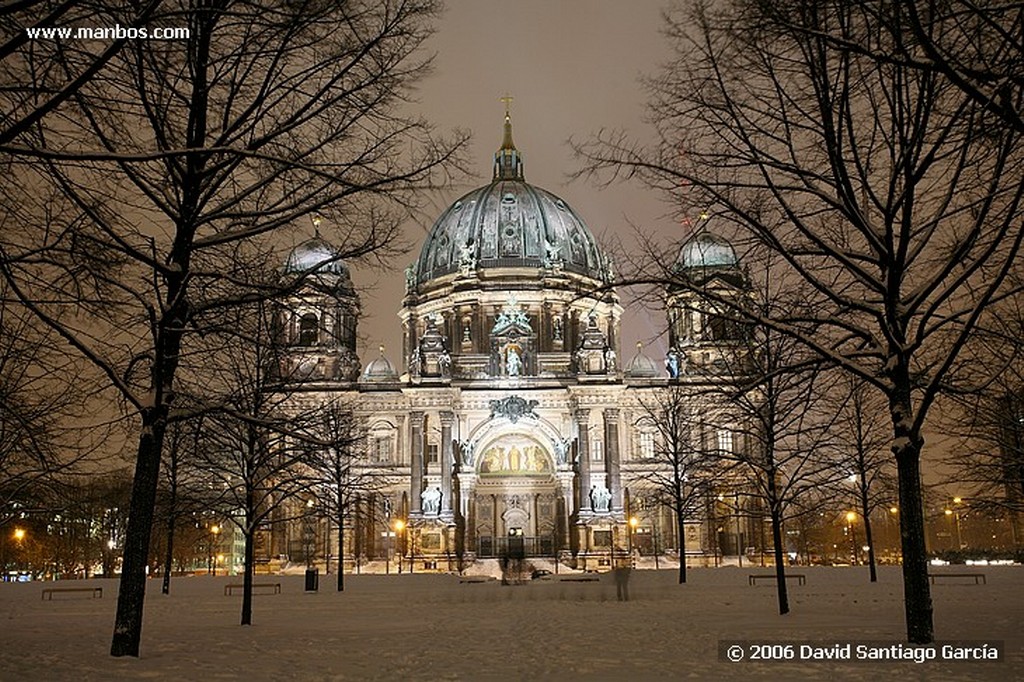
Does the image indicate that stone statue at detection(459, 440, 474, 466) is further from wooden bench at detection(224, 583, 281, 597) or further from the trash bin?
the trash bin

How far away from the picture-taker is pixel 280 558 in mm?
71062

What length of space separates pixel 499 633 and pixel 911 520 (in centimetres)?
811

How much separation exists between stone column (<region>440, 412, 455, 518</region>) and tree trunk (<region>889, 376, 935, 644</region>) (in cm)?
5761

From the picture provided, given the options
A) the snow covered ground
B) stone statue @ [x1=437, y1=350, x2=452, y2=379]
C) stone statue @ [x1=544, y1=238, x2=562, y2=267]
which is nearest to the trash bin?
the snow covered ground

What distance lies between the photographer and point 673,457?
51.3 metres

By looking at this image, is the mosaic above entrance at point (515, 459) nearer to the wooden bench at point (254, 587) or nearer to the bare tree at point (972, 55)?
the wooden bench at point (254, 587)

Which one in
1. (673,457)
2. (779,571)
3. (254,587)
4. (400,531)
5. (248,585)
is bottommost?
(254,587)

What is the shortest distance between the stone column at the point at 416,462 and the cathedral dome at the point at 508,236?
18.5m

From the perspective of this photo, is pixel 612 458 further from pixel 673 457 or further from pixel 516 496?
pixel 673 457

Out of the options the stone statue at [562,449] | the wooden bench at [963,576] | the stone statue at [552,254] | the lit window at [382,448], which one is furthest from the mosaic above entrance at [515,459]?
the wooden bench at [963,576]

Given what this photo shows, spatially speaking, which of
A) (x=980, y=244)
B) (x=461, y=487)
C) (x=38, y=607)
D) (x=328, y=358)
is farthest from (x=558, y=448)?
(x=980, y=244)

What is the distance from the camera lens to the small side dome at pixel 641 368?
81375mm

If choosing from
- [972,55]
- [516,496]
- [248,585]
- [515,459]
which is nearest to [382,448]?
[515,459]

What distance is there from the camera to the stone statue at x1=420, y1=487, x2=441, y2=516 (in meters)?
69.7
